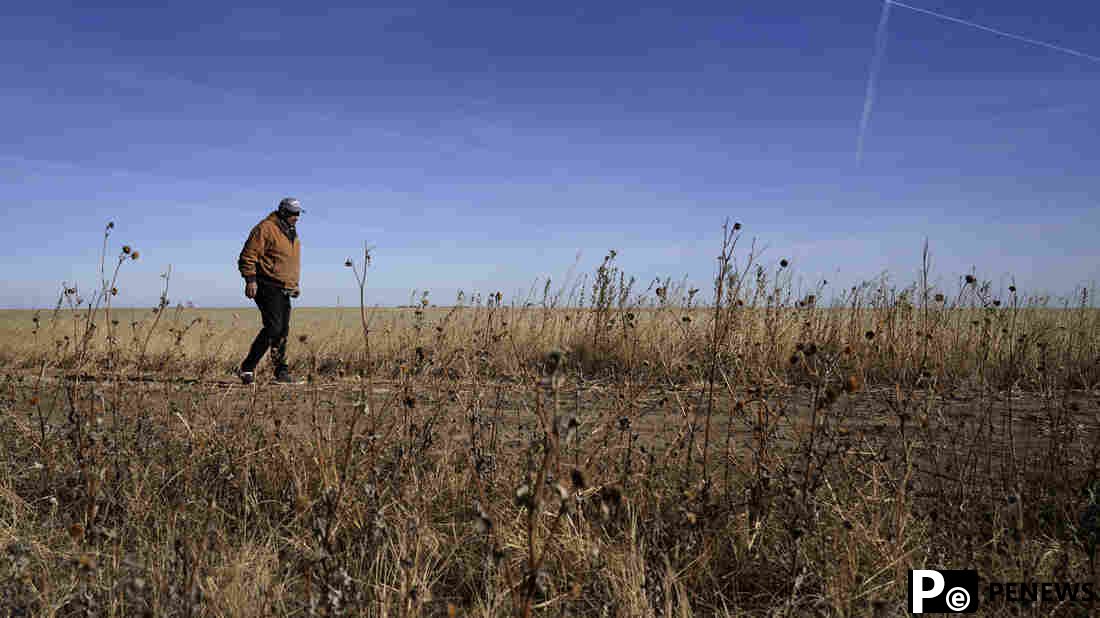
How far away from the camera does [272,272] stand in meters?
6.81

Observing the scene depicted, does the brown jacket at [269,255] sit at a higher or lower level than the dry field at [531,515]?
higher

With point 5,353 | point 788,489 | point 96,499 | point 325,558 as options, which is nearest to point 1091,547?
point 788,489

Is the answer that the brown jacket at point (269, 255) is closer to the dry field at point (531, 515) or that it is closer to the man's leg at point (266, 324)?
the man's leg at point (266, 324)

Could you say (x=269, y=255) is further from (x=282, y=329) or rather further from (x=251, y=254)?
(x=282, y=329)

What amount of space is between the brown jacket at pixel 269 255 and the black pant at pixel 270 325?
0.13 metres

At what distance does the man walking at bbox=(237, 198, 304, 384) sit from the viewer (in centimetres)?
667

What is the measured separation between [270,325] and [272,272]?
0.58 metres

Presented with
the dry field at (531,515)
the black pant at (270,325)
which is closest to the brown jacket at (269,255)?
the black pant at (270,325)

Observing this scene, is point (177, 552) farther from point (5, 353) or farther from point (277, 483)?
point (5, 353)

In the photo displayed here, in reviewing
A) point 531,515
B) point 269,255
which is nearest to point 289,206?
point 269,255

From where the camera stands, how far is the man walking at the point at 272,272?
21.9 feet

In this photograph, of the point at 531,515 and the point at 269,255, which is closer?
the point at 531,515

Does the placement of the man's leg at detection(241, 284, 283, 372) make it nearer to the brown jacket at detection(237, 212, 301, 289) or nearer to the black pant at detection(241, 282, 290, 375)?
the black pant at detection(241, 282, 290, 375)

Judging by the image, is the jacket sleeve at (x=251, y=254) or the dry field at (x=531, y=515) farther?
the jacket sleeve at (x=251, y=254)
